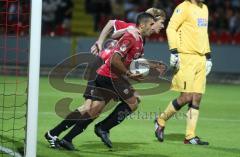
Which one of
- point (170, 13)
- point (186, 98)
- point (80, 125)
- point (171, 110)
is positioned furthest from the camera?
point (170, 13)

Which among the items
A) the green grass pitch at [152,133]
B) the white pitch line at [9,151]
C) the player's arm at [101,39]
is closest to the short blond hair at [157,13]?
the player's arm at [101,39]

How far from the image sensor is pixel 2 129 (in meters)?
10.8

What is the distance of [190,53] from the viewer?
34.0 ft

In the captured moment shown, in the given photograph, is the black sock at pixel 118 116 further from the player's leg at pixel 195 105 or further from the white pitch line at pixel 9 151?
the white pitch line at pixel 9 151

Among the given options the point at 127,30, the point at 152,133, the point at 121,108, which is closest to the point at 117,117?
the point at 121,108

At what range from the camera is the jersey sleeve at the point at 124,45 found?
356 inches

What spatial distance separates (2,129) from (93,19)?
1889cm

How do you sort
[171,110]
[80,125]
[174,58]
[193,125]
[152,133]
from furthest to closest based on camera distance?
[152,133] → [171,110] → [193,125] → [174,58] → [80,125]

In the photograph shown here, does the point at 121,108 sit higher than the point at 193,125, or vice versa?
the point at 121,108

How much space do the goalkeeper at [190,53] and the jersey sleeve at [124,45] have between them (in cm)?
124

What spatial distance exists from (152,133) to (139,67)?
2029 millimetres

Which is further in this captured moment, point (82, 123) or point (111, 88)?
point (111, 88)

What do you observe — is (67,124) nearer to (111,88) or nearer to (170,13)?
(111,88)

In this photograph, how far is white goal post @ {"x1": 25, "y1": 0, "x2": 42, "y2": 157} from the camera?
7445 millimetres
